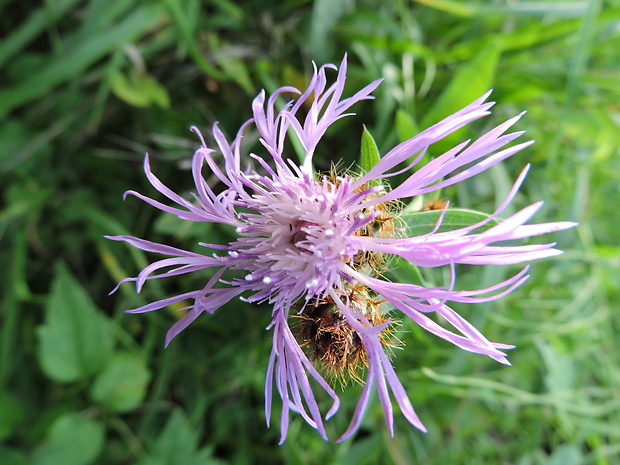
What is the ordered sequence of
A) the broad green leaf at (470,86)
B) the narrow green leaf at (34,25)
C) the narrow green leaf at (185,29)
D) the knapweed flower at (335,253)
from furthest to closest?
the narrow green leaf at (34,25), the narrow green leaf at (185,29), the broad green leaf at (470,86), the knapweed flower at (335,253)

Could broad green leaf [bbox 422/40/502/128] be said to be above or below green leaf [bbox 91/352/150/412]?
above

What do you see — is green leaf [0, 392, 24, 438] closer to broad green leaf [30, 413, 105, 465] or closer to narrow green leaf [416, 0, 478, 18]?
broad green leaf [30, 413, 105, 465]

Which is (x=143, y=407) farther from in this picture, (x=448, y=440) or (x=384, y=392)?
(x=384, y=392)

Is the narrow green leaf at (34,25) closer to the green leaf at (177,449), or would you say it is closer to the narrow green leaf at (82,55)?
the narrow green leaf at (82,55)

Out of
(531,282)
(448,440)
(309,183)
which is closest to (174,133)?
(309,183)

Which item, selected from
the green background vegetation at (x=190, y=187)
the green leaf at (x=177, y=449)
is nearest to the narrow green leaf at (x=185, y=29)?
the green background vegetation at (x=190, y=187)

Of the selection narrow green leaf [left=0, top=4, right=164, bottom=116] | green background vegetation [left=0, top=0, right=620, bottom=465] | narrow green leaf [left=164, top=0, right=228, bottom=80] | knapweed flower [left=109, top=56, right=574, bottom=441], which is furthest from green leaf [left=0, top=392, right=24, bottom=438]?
narrow green leaf [left=164, top=0, right=228, bottom=80]
